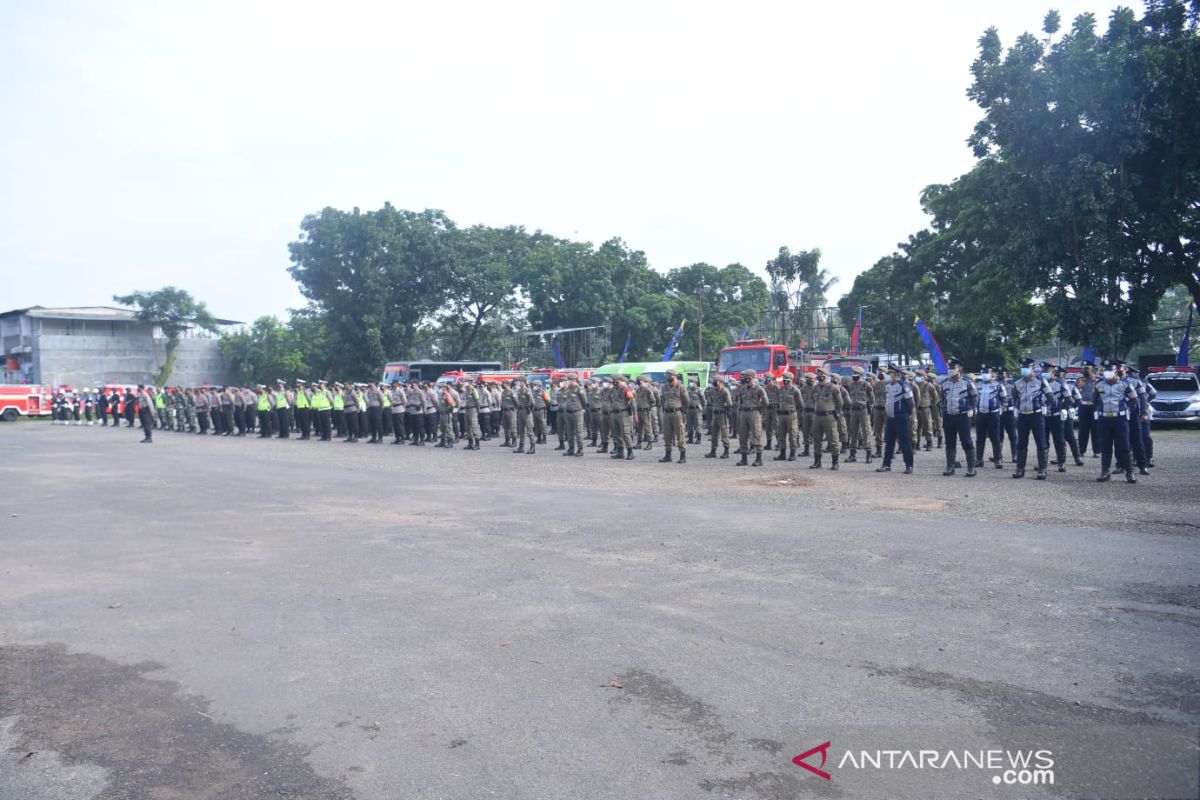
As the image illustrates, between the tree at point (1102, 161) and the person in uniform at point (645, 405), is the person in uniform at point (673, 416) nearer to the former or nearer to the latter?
the person in uniform at point (645, 405)

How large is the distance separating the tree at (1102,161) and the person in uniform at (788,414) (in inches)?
441

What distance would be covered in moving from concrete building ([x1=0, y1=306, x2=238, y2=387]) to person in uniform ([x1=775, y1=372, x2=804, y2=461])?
52.7m

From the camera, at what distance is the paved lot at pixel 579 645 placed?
400 centimetres

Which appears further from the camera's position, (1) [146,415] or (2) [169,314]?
(2) [169,314]

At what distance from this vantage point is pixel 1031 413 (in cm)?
1481

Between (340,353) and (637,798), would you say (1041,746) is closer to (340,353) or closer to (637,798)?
(637,798)

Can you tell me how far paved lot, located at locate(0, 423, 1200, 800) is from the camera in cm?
400

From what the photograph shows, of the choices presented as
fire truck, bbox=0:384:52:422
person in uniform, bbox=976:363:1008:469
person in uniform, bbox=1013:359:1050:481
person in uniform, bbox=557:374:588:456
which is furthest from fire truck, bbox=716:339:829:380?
fire truck, bbox=0:384:52:422

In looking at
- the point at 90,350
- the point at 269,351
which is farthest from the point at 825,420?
the point at 90,350

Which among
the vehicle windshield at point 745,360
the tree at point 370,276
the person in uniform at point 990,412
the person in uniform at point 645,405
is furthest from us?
the tree at point 370,276

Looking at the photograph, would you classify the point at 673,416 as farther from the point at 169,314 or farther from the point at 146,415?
the point at 169,314

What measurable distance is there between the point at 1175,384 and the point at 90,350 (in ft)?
197

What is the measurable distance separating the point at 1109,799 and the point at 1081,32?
25.7m

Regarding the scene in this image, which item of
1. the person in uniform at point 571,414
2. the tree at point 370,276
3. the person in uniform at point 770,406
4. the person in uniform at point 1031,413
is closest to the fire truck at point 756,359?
the person in uniform at point 770,406
